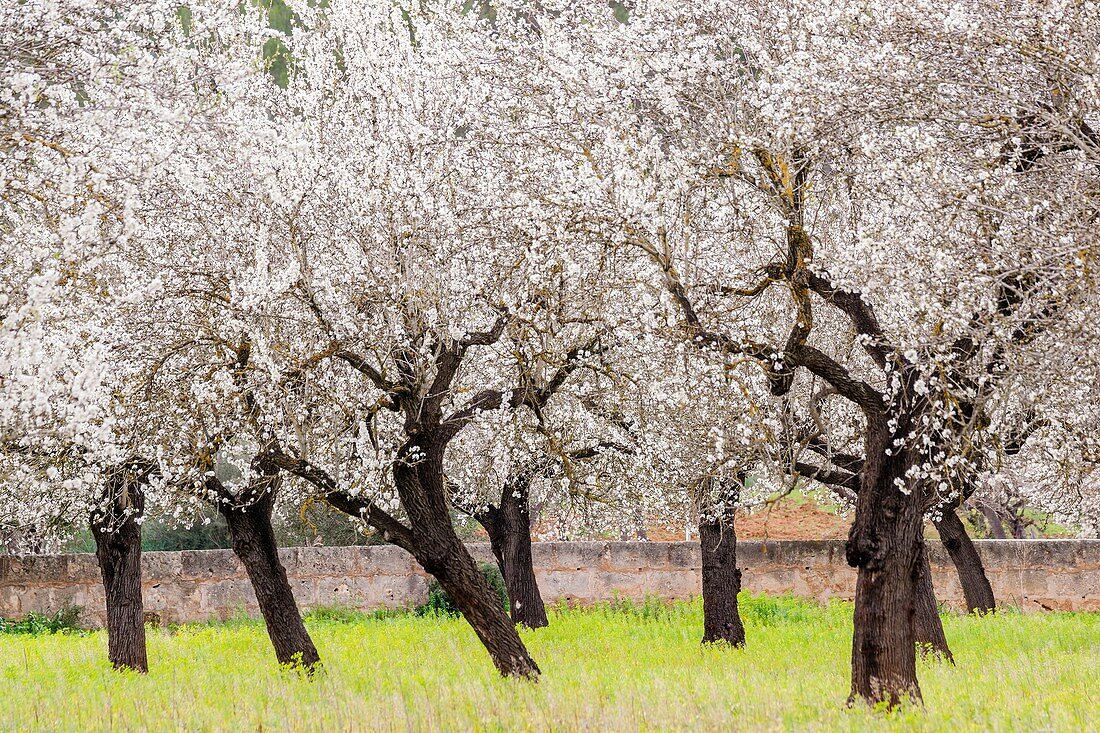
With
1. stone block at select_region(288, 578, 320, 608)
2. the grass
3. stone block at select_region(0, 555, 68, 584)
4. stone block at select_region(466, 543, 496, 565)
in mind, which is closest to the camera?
the grass

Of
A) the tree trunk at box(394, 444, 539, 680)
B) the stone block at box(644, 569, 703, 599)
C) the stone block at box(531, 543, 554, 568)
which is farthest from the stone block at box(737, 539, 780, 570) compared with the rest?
the tree trunk at box(394, 444, 539, 680)

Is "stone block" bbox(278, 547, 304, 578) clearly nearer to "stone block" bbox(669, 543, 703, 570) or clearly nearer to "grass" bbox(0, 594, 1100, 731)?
"grass" bbox(0, 594, 1100, 731)

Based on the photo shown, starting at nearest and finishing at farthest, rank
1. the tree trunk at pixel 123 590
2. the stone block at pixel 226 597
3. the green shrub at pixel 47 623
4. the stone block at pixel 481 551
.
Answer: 1. the tree trunk at pixel 123 590
2. the green shrub at pixel 47 623
3. the stone block at pixel 226 597
4. the stone block at pixel 481 551

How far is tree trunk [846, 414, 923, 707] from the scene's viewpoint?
9719 millimetres

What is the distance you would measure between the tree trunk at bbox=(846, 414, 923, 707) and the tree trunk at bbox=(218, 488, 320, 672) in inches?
316

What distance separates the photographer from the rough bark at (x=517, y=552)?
20.2 m

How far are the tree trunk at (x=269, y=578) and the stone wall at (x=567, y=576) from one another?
361 inches

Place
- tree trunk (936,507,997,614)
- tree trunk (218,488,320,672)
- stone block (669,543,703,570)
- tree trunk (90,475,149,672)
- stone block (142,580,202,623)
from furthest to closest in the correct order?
Answer: stone block (669,543,703,570)
stone block (142,580,202,623)
tree trunk (936,507,997,614)
tree trunk (90,475,149,672)
tree trunk (218,488,320,672)

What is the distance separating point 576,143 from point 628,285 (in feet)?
6.38

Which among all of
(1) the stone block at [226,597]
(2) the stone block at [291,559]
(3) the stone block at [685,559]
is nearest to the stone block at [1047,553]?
(3) the stone block at [685,559]

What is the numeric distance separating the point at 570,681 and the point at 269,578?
16.6 feet

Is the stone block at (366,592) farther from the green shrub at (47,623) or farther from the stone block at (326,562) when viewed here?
the green shrub at (47,623)

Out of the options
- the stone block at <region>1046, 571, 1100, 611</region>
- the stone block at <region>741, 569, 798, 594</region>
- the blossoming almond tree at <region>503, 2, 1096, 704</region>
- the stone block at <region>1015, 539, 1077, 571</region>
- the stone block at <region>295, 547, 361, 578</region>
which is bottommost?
the stone block at <region>1046, 571, 1100, 611</region>

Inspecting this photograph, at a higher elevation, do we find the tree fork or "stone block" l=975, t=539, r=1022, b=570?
the tree fork
